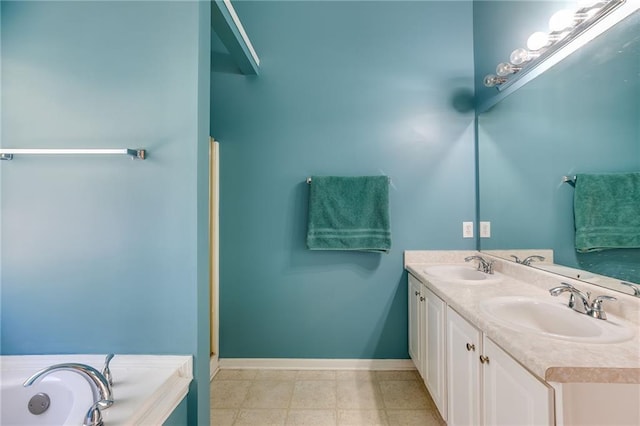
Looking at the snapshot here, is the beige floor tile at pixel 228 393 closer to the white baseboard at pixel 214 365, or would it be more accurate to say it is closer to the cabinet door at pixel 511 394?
the white baseboard at pixel 214 365

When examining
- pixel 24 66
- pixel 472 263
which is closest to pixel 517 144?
pixel 472 263

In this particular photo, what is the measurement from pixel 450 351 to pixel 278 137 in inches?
72.4

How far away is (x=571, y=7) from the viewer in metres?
1.28

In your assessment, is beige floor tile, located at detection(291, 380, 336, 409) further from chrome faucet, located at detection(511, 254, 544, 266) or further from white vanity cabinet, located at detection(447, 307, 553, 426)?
chrome faucet, located at detection(511, 254, 544, 266)

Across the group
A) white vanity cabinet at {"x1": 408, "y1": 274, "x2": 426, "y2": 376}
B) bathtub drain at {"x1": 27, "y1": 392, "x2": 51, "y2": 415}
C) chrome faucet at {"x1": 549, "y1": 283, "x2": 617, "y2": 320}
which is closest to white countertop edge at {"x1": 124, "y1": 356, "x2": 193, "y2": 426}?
bathtub drain at {"x1": 27, "y1": 392, "x2": 51, "y2": 415}

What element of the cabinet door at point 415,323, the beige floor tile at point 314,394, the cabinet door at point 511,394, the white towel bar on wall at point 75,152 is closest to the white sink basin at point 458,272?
the cabinet door at point 415,323

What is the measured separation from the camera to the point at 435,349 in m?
1.51

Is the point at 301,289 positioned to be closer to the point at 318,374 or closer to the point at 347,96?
the point at 318,374

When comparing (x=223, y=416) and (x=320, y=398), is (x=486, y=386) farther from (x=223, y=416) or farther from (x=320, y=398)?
(x=223, y=416)

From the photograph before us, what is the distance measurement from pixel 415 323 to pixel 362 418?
0.69 metres

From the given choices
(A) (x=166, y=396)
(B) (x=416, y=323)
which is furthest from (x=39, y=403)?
(B) (x=416, y=323)

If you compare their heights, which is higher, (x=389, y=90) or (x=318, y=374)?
(x=389, y=90)

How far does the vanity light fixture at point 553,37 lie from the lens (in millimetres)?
1123

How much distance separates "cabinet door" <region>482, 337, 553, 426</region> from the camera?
75 centimetres
